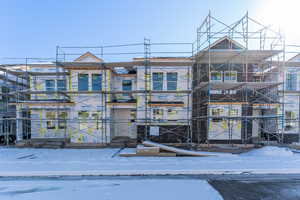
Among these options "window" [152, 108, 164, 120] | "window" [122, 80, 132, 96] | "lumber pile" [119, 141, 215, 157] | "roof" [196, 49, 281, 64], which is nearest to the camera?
"lumber pile" [119, 141, 215, 157]

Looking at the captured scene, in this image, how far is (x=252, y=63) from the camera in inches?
410

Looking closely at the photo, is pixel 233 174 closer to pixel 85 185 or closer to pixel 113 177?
pixel 113 177

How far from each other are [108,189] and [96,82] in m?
7.89

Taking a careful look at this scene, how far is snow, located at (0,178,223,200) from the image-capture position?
12.1 feet

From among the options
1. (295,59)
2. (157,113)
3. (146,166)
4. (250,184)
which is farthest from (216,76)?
(146,166)

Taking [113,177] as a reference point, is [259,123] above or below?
above

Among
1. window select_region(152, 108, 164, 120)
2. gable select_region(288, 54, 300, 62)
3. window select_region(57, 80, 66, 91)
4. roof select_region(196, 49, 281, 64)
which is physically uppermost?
gable select_region(288, 54, 300, 62)

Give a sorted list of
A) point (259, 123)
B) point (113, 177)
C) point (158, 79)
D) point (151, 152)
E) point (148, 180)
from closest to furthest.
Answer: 1. point (148, 180)
2. point (113, 177)
3. point (151, 152)
4. point (158, 79)
5. point (259, 123)

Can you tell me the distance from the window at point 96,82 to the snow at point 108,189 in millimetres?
6668

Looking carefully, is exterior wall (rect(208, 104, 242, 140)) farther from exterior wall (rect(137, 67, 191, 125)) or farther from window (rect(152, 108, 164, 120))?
window (rect(152, 108, 164, 120))

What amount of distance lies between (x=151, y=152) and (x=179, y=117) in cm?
382

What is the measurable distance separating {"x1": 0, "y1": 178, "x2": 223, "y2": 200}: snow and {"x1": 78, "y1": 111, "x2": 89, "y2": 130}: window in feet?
17.9

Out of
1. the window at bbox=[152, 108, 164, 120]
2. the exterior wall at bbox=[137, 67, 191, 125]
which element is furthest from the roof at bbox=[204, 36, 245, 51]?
the window at bbox=[152, 108, 164, 120]

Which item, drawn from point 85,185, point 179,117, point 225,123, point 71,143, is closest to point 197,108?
point 179,117
